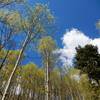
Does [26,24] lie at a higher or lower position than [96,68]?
higher

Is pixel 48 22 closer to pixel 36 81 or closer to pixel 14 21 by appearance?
pixel 14 21

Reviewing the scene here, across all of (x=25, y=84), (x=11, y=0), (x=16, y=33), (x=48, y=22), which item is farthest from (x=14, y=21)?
(x=25, y=84)

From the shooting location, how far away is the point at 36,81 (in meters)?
35.3

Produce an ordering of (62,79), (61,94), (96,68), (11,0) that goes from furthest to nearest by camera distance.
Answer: (61,94)
(62,79)
(96,68)
(11,0)

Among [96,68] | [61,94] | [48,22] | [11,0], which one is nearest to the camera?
[11,0]

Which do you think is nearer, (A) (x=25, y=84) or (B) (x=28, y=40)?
(B) (x=28, y=40)

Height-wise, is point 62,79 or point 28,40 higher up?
point 62,79

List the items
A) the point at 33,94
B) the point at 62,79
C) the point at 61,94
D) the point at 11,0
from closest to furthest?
the point at 11,0 → the point at 62,79 → the point at 33,94 → the point at 61,94

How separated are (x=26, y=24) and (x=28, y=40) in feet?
4.24

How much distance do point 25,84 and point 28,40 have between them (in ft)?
56.8

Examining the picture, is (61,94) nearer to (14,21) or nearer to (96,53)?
(96,53)

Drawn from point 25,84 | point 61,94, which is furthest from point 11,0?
point 61,94

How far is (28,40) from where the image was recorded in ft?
53.7

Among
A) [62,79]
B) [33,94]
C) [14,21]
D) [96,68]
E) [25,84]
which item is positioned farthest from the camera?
[33,94]
